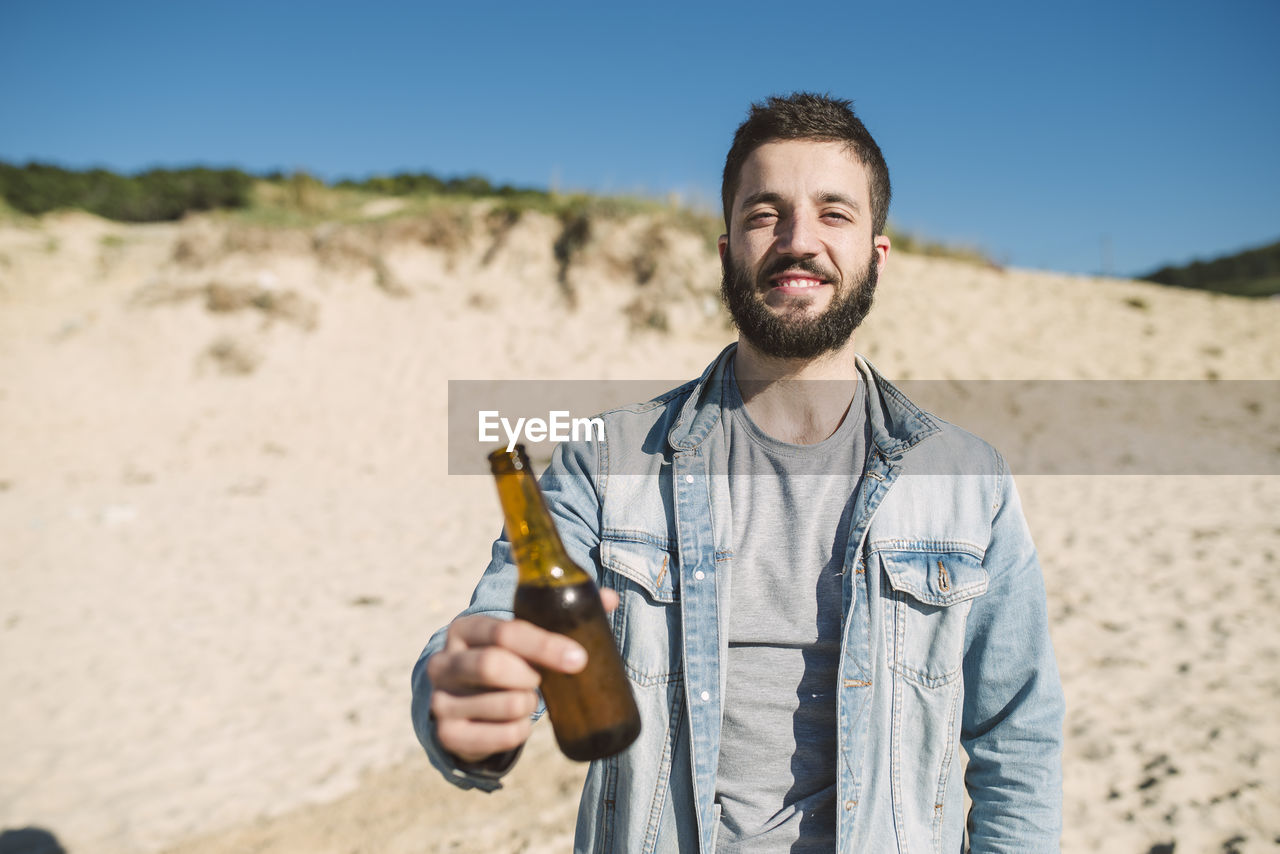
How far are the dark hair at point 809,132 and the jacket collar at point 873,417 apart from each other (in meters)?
0.41

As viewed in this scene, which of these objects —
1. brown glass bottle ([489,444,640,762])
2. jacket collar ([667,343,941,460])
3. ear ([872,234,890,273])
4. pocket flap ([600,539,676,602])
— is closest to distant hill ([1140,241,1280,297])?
ear ([872,234,890,273])

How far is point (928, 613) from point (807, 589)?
11.4 inches

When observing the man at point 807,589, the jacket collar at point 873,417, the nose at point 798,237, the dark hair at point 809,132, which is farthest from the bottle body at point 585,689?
the dark hair at point 809,132

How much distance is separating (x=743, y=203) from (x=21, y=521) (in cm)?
1072

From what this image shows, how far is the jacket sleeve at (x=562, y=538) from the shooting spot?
4.26 ft

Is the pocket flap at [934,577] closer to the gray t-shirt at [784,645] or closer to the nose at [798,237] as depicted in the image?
the gray t-shirt at [784,645]

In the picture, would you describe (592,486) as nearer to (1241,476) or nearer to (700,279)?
(1241,476)

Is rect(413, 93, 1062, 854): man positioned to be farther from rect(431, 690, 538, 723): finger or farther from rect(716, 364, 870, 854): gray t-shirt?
rect(431, 690, 538, 723): finger

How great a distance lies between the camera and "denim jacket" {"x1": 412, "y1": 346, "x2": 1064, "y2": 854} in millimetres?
1618

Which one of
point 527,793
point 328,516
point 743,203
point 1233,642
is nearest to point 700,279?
point 328,516

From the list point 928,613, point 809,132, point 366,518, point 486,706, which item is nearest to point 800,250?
point 809,132

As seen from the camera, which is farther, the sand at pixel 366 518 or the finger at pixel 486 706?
the sand at pixel 366 518

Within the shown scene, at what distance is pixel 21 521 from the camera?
9.05m

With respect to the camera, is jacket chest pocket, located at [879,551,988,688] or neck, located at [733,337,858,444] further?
neck, located at [733,337,858,444]
